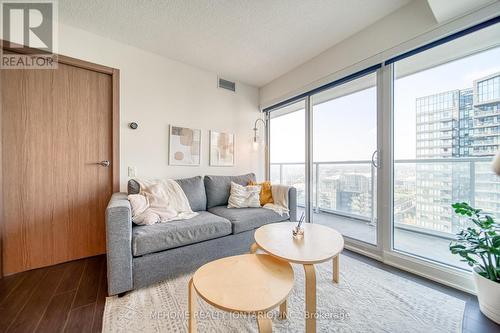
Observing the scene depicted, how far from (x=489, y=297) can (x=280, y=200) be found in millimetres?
1775

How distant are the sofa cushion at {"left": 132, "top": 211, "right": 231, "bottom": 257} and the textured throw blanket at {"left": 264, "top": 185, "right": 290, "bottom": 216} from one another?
0.71 metres

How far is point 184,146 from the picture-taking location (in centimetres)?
263

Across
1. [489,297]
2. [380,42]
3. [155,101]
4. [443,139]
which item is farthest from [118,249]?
[380,42]

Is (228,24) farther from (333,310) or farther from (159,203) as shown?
(333,310)

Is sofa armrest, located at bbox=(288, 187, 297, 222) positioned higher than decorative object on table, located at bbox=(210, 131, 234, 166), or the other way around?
decorative object on table, located at bbox=(210, 131, 234, 166)

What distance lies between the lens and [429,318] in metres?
1.20

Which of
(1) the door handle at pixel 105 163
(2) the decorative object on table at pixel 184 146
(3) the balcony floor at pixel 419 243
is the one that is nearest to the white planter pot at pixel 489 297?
(3) the balcony floor at pixel 419 243

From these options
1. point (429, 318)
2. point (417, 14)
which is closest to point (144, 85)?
point (417, 14)

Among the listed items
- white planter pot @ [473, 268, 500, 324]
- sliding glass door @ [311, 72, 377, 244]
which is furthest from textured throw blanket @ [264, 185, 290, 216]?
white planter pot @ [473, 268, 500, 324]

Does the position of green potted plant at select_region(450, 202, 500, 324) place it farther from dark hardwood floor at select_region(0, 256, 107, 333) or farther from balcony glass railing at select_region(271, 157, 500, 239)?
dark hardwood floor at select_region(0, 256, 107, 333)

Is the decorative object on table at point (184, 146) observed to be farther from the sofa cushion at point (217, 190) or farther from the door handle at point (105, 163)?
the door handle at point (105, 163)

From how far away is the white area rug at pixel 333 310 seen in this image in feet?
3.74

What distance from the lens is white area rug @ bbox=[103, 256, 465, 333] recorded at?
1.14 metres

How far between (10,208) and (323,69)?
3.72 metres
